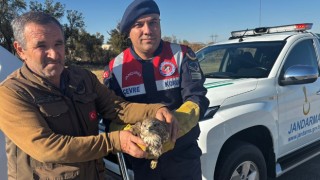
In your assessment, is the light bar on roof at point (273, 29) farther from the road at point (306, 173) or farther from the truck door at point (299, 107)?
the road at point (306, 173)

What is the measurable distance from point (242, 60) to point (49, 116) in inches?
122

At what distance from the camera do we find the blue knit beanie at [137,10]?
7.41 feet

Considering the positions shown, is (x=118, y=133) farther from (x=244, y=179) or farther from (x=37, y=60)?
(x=244, y=179)

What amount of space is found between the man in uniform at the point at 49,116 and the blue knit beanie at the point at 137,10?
1.81 ft

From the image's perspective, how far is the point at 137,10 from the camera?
226 centimetres

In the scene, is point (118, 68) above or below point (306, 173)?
above

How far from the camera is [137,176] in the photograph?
2.49 meters

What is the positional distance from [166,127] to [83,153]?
40 centimetres

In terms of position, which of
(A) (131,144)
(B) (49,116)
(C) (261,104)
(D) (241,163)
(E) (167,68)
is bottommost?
(D) (241,163)

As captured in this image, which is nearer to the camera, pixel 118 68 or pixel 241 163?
pixel 118 68

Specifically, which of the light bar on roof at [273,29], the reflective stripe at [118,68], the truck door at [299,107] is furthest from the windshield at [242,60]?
the reflective stripe at [118,68]

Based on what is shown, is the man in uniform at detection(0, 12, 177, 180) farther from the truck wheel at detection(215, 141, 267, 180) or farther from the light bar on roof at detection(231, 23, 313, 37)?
the light bar on roof at detection(231, 23, 313, 37)

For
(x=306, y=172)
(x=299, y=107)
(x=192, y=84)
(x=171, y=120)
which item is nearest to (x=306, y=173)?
(x=306, y=172)

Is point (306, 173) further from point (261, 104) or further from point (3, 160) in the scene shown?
point (3, 160)
